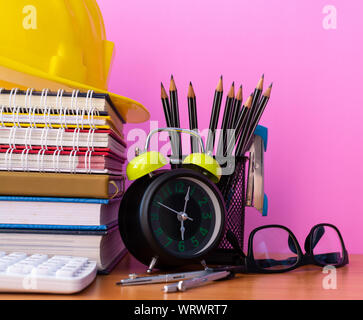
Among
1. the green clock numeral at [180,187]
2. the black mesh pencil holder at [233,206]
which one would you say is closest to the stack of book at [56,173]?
the green clock numeral at [180,187]

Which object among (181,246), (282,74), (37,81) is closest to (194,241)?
(181,246)

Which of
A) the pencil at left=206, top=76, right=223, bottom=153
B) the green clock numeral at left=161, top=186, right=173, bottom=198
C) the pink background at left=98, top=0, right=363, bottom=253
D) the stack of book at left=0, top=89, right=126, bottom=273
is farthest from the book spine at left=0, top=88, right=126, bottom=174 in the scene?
the pink background at left=98, top=0, right=363, bottom=253

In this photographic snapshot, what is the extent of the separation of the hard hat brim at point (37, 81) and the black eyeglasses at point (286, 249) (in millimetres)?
313

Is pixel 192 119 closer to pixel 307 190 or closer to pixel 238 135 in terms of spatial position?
pixel 238 135

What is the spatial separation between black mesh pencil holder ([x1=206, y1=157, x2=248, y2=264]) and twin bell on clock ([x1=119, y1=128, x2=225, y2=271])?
84 mm

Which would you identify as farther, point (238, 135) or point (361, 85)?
point (361, 85)

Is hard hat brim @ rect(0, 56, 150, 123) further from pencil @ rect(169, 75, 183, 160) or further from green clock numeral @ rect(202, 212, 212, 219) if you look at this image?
green clock numeral @ rect(202, 212, 212, 219)

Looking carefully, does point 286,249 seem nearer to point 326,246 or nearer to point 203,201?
point 326,246

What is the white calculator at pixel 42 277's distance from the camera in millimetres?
444

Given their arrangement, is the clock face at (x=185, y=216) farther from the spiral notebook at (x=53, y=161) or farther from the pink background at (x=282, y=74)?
the pink background at (x=282, y=74)

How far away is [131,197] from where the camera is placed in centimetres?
60

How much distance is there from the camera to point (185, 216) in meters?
0.59
